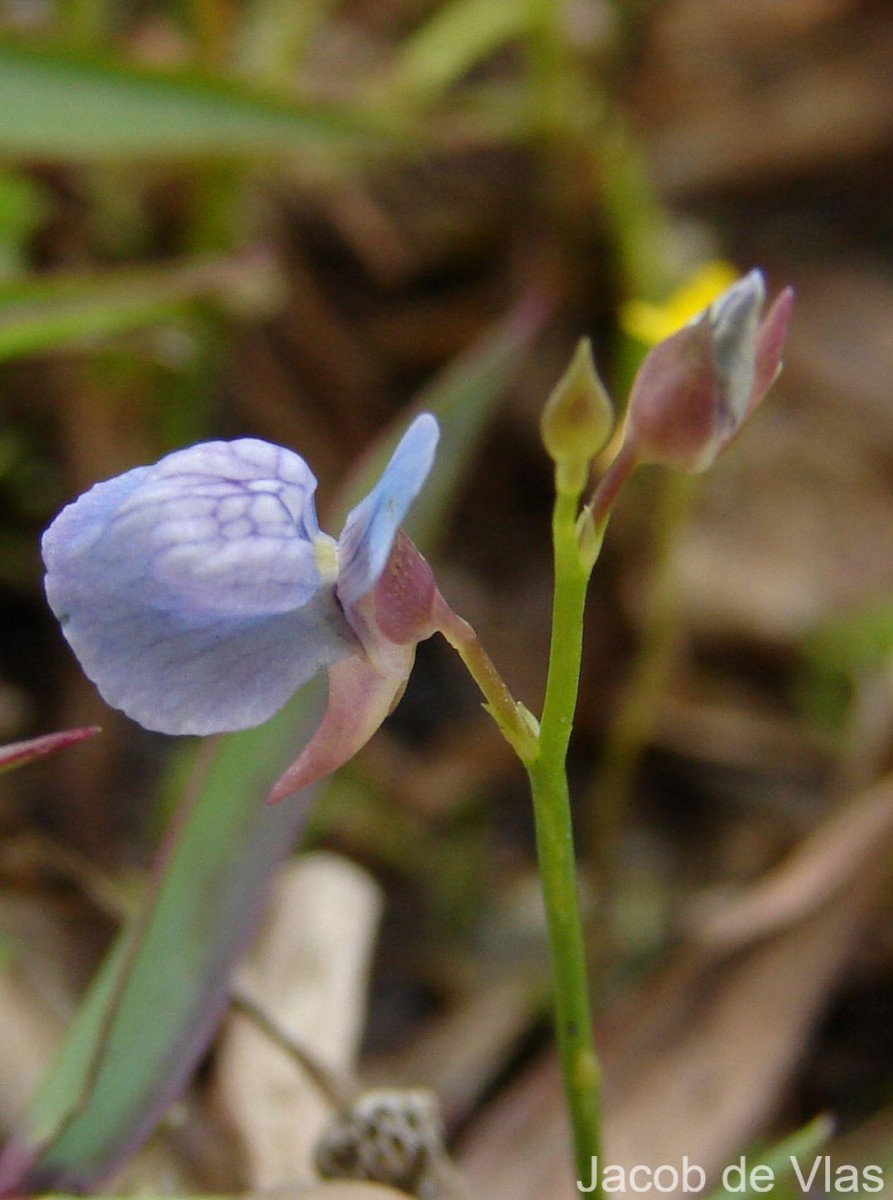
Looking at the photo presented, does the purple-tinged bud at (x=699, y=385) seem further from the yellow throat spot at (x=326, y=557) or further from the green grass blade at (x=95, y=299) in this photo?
the green grass blade at (x=95, y=299)

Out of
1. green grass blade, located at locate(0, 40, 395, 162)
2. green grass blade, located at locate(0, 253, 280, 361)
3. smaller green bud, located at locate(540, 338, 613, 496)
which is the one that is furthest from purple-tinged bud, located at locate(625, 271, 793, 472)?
green grass blade, located at locate(0, 40, 395, 162)

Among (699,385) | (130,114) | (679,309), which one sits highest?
(130,114)

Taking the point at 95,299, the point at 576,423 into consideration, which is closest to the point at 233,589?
the point at 576,423

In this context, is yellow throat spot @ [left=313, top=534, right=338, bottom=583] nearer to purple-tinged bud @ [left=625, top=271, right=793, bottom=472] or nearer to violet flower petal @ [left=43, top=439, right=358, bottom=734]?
violet flower petal @ [left=43, top=439, right=358, bottom=734]

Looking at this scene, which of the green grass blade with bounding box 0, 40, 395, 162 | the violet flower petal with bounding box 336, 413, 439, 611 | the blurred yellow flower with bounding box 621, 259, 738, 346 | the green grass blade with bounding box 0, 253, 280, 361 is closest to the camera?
the violet flower petal with bounding box 336, 413, 439, 611

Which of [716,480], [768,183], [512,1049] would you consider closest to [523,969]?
[512,1049]

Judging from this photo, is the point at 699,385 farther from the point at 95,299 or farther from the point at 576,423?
the point at 95,299

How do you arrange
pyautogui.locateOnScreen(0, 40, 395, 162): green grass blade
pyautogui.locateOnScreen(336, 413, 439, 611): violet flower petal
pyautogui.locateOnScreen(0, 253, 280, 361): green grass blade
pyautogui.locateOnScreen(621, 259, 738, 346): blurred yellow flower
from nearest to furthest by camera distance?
pyautogui.locateOnScreen(336, 413, 439, 611): violet flower petal → pyautogui.locateOnScreen(0, 253, 280, 361): green grass blade → pyautogui.locateOnScreen(0, 40, 395, 162): green grass blade → pyautogui.locateOnScreen(621, 259, 738, 346): blurred yellow flower
